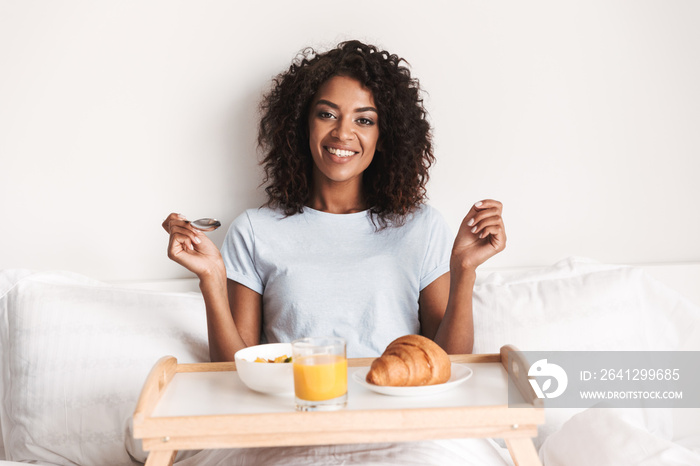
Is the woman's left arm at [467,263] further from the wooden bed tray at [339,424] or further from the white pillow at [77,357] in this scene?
the white pillow at [77,357]

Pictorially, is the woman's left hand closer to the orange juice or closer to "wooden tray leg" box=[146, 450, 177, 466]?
the orange juice

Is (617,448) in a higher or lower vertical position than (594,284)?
lower

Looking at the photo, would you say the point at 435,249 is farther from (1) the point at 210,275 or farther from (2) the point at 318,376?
(2) the point at 318,376

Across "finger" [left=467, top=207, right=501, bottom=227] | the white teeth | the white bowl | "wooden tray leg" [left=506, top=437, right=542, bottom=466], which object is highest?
the white teeth

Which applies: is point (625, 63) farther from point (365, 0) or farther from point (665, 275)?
point (365, 0)

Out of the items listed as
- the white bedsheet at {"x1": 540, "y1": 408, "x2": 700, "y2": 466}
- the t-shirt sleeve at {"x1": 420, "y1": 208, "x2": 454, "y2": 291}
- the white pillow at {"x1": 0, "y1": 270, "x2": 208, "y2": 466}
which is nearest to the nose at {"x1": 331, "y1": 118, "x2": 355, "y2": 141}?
the t-shirt sleeve at {"x1": 420, "y1": 208, "x2": 454, "y2": 291}

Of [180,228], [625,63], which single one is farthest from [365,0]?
[180,228]

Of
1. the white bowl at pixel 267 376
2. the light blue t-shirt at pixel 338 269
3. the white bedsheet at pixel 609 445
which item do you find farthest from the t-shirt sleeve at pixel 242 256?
the white bedsheet at pixel 609 445

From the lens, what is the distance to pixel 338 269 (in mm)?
1522

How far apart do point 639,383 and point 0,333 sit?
1.48 m

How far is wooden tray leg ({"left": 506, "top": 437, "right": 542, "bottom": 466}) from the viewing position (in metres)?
0.94

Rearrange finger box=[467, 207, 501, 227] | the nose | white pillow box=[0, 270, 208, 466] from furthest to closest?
the nose < white pillow box=[0, 270, 208, 466] < finger box=[467, 207, 501, 227]

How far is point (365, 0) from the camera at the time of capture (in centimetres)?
176

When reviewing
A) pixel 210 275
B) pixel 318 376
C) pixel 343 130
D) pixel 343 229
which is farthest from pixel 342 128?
pixel 318 376
